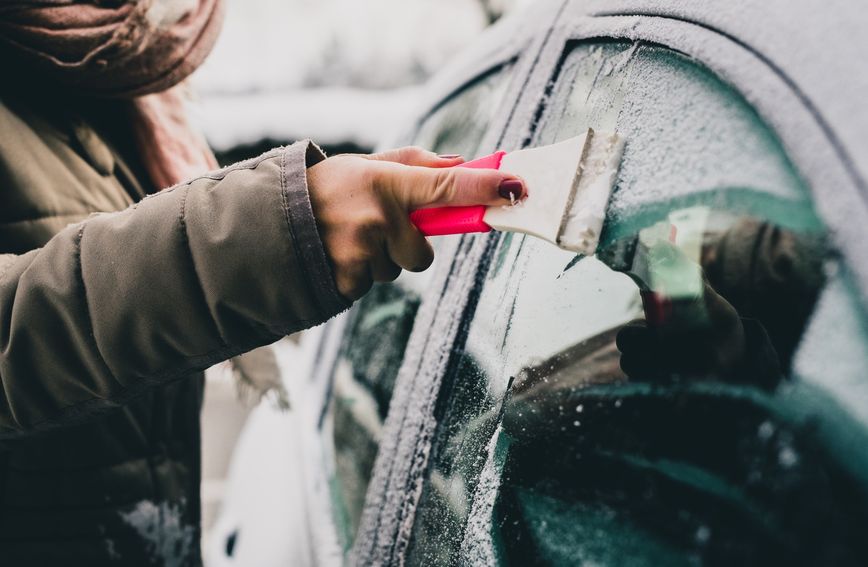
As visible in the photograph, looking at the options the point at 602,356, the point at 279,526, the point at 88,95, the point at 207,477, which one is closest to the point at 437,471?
the point at 602,356

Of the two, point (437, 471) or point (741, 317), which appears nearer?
point (741, 317)

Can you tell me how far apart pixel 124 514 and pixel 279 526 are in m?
0.50

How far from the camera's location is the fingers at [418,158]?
855mm

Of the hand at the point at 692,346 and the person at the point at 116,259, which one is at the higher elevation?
the hand at the point at 692,346

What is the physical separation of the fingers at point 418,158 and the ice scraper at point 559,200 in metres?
0.09

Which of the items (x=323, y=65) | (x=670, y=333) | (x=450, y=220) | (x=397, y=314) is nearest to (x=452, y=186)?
(x=450, y=220)

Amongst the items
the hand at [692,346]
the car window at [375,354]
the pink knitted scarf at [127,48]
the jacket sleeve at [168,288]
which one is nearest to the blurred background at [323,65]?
the car window at [375,354]

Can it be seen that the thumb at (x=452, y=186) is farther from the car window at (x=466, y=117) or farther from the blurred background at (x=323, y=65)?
the blurred background at (x=323, y=65)

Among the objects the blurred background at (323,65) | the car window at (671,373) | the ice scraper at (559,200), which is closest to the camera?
the car window at (671,373)

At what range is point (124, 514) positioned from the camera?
4.29 feet

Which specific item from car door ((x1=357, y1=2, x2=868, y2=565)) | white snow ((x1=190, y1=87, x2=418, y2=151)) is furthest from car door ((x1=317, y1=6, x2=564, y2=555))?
white snow ((x1=190, y1=87, x2=418, y2=151))

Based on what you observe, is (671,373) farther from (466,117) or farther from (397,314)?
(466,117)

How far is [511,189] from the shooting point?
2.49 ft

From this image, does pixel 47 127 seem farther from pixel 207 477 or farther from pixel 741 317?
pixel 207 477
